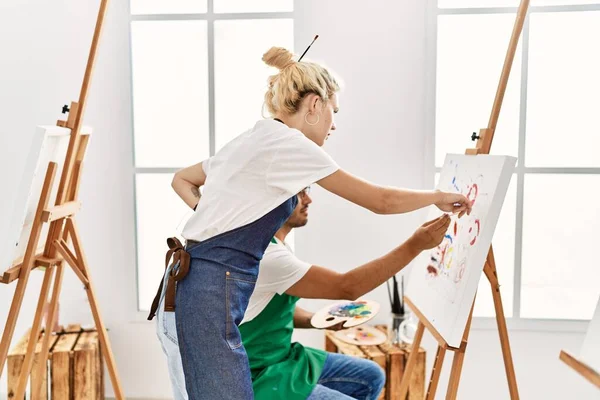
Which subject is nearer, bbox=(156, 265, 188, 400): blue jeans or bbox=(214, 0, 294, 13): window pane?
bbox=(156, 265, 188, 400): blue jeans

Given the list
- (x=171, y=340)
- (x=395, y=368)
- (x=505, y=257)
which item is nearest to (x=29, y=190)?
(x=171, y=340)

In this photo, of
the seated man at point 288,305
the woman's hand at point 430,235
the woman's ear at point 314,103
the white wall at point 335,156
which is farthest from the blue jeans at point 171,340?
the white wall at point 335,156

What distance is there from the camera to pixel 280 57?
208cm

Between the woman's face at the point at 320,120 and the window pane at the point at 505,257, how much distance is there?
4.52 ft

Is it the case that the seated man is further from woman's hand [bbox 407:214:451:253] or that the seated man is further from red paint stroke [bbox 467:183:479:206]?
red paint stroke [bbox 467:183:479:206]

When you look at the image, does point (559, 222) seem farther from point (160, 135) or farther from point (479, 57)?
point (160, 135)

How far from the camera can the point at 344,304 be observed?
8.23 feet

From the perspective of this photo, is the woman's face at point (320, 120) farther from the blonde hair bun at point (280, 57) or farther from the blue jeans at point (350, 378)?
the blue jeans at point (350, 378)

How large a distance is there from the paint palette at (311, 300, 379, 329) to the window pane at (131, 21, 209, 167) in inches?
49.6

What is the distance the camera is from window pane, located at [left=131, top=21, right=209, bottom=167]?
3369 millimetres

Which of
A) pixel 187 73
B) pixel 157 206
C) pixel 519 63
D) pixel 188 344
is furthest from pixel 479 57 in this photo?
pixel 188 344

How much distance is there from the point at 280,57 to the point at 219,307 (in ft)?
2.53

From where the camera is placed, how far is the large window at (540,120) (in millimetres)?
3244

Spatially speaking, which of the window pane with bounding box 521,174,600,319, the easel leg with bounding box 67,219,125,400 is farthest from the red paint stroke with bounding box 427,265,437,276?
the easel leg with bounding box 67,219,125,400
